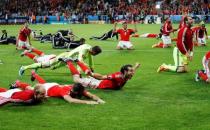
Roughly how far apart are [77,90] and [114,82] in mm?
2412

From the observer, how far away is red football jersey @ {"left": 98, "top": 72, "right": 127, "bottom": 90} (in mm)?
14445

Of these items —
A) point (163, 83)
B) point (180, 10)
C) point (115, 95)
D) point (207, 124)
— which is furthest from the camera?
point (180, 10)

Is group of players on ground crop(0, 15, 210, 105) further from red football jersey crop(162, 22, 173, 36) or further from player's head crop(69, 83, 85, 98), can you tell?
red football jersey crop(162, 22, 173, 36)

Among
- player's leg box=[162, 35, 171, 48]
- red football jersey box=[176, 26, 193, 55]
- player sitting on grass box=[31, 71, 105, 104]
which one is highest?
red football jersey box=[176, 26, 193, 55]

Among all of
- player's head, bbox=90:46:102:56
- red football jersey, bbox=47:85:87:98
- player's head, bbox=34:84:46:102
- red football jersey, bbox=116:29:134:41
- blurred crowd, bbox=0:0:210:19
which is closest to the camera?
player's head, bbox=34:84:46:102

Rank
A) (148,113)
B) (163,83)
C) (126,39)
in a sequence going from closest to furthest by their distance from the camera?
(148,113) → (163,83) → (126,39)

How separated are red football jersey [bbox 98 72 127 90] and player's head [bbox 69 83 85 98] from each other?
189 cm

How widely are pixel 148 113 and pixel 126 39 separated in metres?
17.7

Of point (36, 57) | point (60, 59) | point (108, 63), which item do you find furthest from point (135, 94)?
point (108, 63)

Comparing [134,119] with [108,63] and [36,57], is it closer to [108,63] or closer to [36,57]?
[36,57]

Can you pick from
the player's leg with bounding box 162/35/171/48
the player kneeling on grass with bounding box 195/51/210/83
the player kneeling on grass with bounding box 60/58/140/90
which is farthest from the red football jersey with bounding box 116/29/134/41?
the player kneeling on grass with bounding box 60/58/140/90

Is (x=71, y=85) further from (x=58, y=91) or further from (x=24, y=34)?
(x=24, y=34)

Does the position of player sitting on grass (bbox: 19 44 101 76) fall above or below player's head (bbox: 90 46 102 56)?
below

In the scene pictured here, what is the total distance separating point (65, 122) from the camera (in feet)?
35.4
